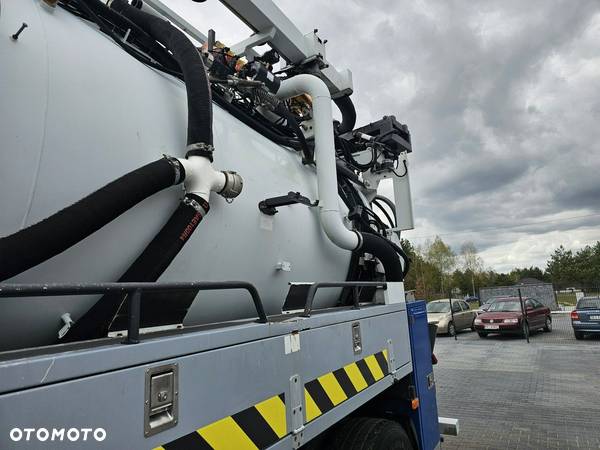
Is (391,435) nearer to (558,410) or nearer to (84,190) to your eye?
(84,190)

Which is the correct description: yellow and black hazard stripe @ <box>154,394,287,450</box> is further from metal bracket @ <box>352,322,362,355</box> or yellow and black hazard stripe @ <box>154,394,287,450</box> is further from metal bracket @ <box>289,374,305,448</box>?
metal bracket @ <box>352,322,362,355</box>

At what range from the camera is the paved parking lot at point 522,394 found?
5.42 m

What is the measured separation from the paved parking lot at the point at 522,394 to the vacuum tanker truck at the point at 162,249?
3.74 m

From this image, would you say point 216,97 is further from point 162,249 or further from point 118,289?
point 118,289

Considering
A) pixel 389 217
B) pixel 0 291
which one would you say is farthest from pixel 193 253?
pixel 389 217

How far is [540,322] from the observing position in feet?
51.2

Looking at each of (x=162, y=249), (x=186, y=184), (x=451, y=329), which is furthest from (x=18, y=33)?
(x=451, y=329)

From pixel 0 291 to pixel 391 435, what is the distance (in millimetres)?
2373

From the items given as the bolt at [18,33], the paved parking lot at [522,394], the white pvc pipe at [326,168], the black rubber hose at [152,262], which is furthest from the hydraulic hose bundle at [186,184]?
the paved parking lot at [522,394]

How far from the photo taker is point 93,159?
1.42 m

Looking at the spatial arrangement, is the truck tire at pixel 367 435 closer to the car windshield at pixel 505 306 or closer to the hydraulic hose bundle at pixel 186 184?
the hydraulic hose bundle at pixel 186 184

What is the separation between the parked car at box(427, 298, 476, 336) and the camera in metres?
15.9

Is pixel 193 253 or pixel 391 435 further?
pixel 391 435

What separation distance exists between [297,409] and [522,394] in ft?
24.1
